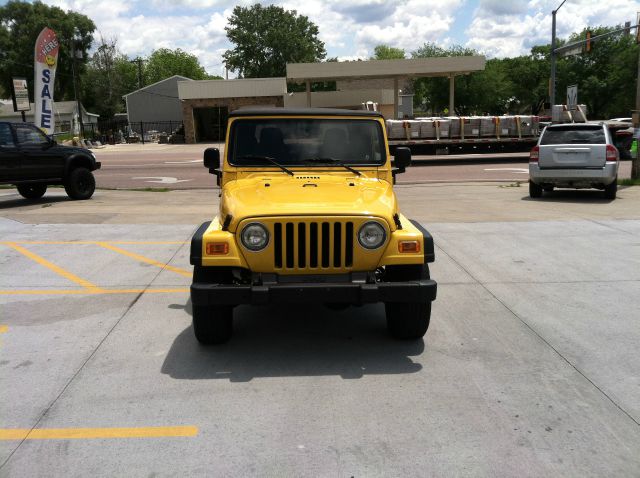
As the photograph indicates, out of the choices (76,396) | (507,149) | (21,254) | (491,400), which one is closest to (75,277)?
(21,254)

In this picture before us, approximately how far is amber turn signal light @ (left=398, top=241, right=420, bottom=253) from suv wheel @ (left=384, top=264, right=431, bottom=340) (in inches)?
6.1

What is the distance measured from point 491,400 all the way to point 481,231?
6.13 metres

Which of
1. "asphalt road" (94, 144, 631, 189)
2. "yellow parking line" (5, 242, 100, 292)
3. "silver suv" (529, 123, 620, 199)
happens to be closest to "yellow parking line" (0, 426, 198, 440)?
"yellow parking line" (5, 242, 100, 292)

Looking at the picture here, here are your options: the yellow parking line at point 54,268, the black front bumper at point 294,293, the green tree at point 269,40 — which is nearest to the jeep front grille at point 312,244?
the black front bumper at point 294,293

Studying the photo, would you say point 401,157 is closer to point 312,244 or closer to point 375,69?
point 312,244

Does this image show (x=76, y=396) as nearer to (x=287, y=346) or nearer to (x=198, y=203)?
(x=287, y=346)

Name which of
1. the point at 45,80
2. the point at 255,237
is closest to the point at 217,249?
the point at 255,237

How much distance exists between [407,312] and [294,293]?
1.03 m

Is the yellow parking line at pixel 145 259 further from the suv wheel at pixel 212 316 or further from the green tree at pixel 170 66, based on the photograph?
the green tree at pixel 170 66

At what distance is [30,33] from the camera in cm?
7325

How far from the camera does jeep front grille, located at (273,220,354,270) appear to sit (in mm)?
4391

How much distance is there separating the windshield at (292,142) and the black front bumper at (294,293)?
1670mm

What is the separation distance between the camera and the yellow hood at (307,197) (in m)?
A: 4.47

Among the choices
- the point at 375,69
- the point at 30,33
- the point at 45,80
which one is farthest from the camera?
the point at 30,33
